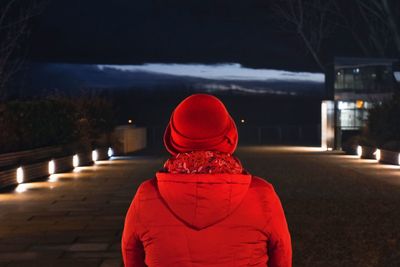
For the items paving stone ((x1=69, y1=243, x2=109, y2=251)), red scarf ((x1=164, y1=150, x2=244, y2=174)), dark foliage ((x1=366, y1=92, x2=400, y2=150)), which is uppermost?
red scarf ((x1=164, y1=150, x2=244, y2=174))

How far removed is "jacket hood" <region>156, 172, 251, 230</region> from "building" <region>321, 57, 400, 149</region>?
107 feet

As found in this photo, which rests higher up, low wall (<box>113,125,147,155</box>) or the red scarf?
the red scarf

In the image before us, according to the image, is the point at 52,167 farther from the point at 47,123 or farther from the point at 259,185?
the point at 259,185

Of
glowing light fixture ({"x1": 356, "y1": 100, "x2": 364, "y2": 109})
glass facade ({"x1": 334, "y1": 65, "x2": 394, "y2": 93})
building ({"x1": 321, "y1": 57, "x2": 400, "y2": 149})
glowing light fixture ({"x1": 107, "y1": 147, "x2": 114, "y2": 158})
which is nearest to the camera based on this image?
glowing light fixture ({"x1": 107, "y1": 147, "x2": 114, "y2": 158})

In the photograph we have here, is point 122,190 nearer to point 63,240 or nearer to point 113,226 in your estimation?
point 113,226

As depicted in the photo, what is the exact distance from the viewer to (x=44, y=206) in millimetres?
12734

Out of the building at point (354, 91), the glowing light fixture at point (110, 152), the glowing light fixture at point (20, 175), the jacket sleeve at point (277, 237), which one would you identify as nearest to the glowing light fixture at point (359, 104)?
the building at point (354, 91)

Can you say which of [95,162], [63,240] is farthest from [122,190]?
[95,162]

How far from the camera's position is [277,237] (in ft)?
8.30

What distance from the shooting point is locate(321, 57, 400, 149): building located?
34.8 metres

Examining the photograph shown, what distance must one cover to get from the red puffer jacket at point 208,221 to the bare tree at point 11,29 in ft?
78.6

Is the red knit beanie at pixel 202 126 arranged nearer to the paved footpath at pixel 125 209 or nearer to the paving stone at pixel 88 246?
the paved footpath at pixel 125 209

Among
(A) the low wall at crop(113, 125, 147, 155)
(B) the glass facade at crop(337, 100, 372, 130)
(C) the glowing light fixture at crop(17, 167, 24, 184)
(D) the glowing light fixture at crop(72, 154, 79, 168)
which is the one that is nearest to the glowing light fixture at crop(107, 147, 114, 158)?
(A) the low wall at crop(113, 125, 147, 155)

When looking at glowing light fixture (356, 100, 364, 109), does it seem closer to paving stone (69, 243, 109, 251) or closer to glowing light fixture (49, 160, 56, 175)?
glowing light fixture (49, 160, 56, 175)
